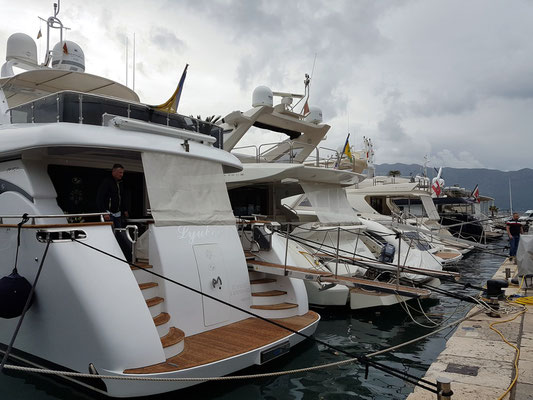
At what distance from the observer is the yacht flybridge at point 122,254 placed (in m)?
4.73

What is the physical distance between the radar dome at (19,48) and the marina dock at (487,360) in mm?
10658

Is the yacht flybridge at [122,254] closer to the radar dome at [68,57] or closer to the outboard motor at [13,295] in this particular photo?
the outboard motor at [13,295]

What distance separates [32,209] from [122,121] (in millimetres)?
1738

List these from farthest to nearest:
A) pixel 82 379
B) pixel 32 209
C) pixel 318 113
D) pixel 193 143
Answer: pixel 318 113, pixel 193 143, pixel 32 209, pixel 82 379

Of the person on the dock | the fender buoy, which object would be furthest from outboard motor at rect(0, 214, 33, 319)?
the person on the dock

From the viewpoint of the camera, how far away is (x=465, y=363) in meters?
5.50

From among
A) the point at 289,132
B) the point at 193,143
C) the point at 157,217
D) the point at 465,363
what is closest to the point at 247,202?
the point at 289,132

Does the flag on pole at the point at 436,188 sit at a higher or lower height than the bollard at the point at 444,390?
higher

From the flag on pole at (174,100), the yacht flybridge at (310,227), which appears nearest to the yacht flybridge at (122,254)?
the flag on pole at (174,100)

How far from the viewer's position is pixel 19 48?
10039 millimetres

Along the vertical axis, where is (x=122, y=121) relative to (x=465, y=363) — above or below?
above

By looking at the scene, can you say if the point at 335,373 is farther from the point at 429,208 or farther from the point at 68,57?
the point at 429,208

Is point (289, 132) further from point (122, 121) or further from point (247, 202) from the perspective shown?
point (122, 121)

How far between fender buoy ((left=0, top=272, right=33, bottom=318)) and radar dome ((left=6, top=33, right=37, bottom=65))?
7.18 m
